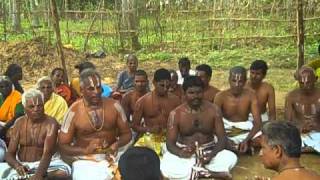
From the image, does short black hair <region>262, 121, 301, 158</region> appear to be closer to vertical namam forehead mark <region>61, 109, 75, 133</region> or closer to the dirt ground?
vertical namam forehead mark <region>61, 109, 75, 133</region>

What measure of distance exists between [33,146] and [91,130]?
2.17 feet

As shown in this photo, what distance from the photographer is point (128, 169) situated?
2422 mm

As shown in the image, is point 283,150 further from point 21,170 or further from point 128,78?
point 128,78

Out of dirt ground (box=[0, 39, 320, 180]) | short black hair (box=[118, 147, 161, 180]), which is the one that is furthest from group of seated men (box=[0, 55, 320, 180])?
dirt ground (box=[0, 39, 320, 180])

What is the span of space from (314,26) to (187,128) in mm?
9055

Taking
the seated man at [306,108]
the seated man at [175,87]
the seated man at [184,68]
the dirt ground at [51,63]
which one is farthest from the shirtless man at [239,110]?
the dirt ground at [51,63]

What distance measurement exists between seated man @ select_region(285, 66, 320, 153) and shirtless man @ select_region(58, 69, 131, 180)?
8.09ft

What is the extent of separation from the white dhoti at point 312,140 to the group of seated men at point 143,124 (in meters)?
0.01

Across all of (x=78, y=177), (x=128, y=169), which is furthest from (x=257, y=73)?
(x=128, y=169)

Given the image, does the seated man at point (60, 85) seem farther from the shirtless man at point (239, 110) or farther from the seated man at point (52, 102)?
the shirtless man at point (239, 110)

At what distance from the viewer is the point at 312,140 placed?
269 inches

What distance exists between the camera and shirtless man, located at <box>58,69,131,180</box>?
585cm

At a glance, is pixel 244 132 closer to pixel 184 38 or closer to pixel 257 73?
pixel 257 73

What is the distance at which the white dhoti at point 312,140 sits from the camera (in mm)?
6770
